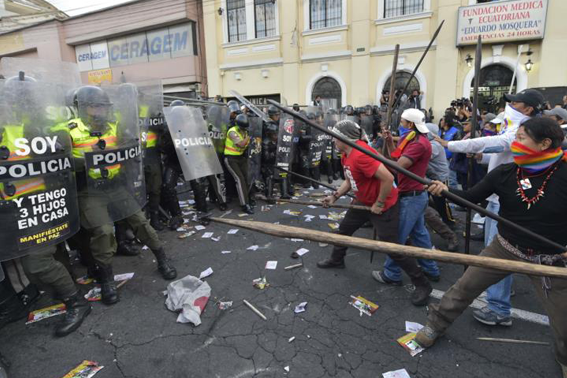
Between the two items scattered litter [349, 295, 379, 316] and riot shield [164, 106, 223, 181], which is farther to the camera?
riot shield [164, 106, 223, 181]

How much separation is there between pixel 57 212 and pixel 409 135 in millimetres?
3251

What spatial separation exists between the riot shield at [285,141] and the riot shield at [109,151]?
385cm

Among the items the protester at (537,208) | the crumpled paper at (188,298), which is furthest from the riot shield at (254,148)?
the protester at (537,208)

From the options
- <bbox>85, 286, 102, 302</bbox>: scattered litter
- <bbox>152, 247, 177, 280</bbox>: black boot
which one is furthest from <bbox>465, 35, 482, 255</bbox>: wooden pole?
<bbox>85, 286, 102, 302</bbox>: scattered litter

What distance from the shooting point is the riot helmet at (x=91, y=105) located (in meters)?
2.99

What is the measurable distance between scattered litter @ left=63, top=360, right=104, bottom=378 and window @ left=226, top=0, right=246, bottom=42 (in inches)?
729

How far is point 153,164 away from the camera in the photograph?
5020 millimetres

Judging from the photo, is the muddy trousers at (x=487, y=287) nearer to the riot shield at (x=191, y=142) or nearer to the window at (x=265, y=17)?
the riot shield at (x=191, y=142)

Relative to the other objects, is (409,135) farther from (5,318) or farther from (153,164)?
(5,318)

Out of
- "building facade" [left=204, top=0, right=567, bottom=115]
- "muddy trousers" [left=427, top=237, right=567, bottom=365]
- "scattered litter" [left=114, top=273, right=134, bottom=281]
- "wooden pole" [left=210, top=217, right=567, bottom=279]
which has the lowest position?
"scattered litter" [left=114, top=273, right=134, bottom=281]

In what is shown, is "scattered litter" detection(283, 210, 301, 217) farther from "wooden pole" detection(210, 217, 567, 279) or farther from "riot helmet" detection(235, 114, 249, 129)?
"wooden pole" detection(210, 217, 567, 279)

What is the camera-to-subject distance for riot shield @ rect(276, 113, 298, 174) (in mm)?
6969

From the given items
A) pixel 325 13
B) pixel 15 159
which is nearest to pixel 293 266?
pixel 15 159

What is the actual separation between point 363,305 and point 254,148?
4.06m
